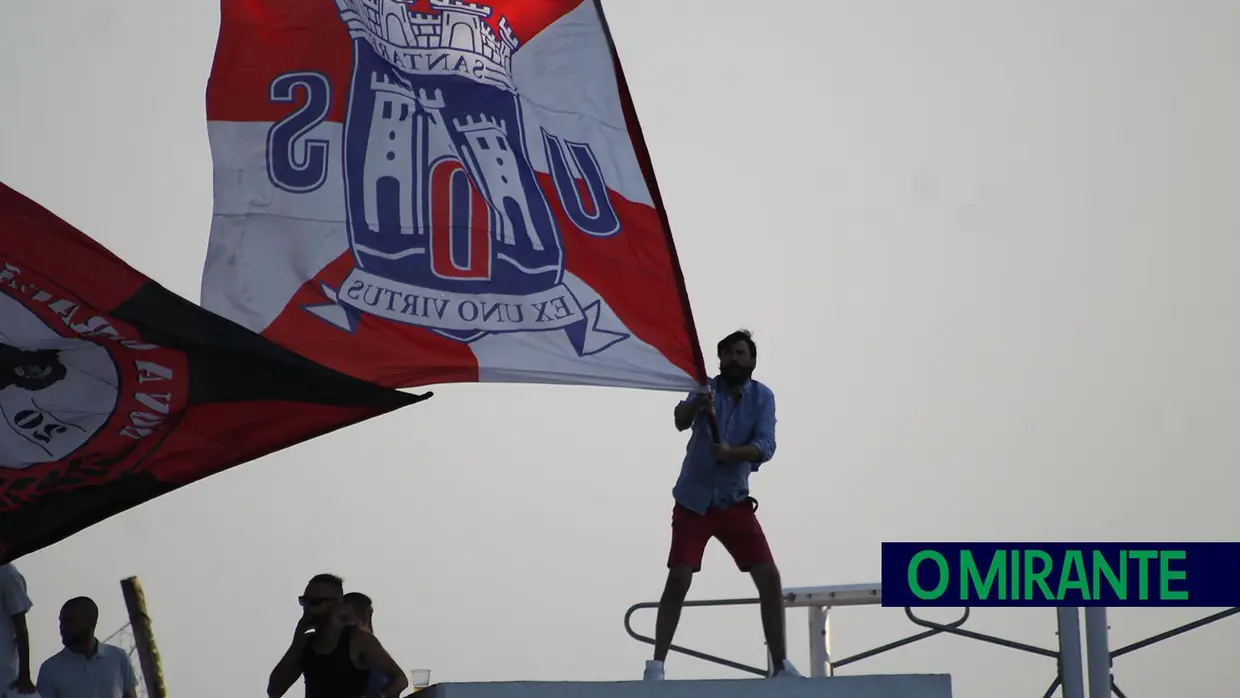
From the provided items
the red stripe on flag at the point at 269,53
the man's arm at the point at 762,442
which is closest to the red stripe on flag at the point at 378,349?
the red stripe on flag at the point at 269,53

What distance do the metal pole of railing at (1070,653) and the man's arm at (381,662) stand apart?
2.96m

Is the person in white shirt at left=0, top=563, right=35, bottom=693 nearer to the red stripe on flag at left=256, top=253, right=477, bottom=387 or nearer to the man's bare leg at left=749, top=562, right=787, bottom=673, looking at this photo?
the red stripe on flag at left=256, top=253, right=477, bottom=387

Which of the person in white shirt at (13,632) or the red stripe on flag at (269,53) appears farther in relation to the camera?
the red stripe on flag at (269,53)

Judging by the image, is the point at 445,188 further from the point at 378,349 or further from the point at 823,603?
the point at 823,603

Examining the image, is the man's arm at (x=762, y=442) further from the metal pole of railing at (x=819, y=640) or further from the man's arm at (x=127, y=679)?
the man's arm at (x=127, y=679)

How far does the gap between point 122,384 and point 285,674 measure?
72.4 inches

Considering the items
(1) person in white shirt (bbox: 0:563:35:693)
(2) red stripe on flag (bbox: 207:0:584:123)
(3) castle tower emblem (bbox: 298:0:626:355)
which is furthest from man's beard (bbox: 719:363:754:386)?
(1) person in white shirt (bbox: 0:563:35:693)

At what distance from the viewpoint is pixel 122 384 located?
33.9ft

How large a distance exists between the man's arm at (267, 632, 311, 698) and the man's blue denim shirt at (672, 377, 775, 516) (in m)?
2.15

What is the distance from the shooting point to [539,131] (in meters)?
12.4

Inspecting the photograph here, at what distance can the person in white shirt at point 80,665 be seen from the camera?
1105 cm

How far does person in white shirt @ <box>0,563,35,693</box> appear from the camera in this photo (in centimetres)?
1080

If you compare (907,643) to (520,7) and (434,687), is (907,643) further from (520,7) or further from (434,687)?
(520,7)

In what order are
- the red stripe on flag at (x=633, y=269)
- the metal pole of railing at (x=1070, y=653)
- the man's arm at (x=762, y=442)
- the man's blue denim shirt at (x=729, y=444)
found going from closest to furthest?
the metal pole of railing at (x=1070, y=653), the man's arm at (x=762, y=442), the man's blue denim shirt at (x=729, y=444), the red stripe on flag at (x=633, y=269)
